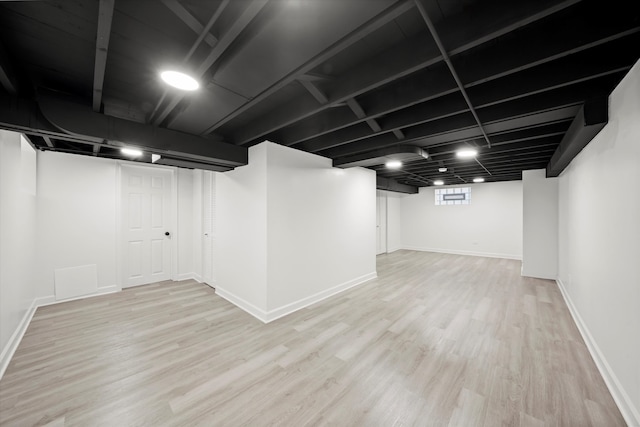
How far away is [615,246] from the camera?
1937 millimetres

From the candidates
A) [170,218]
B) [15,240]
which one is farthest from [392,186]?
[15,240]

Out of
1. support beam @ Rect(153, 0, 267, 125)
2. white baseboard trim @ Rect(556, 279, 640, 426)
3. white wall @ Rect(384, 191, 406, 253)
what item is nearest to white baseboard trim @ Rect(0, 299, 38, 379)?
support beam @ Rect(153, 0, 267, 125)

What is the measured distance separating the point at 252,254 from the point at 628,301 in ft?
12.1

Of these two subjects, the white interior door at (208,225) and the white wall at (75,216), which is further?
the white interior door at (208,225)

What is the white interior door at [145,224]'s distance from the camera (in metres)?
4.54

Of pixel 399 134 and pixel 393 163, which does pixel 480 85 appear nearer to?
pixel 399 134

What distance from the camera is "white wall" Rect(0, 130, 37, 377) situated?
226 cm

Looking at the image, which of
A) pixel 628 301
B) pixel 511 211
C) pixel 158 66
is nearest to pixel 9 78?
pixel 158 66

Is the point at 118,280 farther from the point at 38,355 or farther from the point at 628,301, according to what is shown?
the point at 628,301

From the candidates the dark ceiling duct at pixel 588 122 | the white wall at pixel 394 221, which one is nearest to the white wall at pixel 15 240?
the dark ceiling duct at pixel 588 122

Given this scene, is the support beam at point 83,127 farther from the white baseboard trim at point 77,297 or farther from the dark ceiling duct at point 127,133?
the white baseboard trim at point 77,297

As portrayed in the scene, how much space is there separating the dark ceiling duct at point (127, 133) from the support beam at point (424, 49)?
4.19ft

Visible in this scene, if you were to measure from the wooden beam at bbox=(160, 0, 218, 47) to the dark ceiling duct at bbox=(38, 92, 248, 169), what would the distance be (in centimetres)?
167

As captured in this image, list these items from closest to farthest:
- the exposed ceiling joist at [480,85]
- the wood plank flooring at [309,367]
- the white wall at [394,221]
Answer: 1. the exposed ceiling joist at [480,85]
2. the wood plank flooring at [309,367]
3. the white wall at [394,221]
